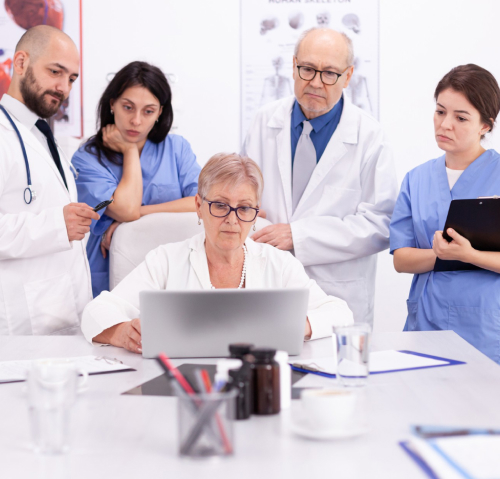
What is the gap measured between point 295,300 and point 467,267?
0.96m

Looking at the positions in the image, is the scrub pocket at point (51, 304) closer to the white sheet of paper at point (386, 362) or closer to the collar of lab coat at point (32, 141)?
the collar of lab coat at point (32, 141)

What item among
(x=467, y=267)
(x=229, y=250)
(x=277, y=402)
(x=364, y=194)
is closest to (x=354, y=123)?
(x=364, y=194)

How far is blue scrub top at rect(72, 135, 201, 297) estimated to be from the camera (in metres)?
2.45

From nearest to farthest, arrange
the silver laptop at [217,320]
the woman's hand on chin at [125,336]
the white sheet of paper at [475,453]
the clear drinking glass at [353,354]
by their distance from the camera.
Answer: the white sheet of paper at [475,453], the clear drinking glass at [353,354], the silver laptop at [217,320], the woman's hand on chin at [125,336]

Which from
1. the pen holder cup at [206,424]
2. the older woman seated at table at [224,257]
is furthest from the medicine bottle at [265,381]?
the older woman seated at table at [224,257]

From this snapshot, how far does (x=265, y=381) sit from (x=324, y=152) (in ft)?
5.26

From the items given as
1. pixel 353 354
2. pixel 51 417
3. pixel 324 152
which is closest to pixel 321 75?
pixel 324 152

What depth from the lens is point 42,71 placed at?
7.68 ft

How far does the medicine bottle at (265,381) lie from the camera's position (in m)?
1.00

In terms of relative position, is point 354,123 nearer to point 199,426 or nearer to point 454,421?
point 454,421

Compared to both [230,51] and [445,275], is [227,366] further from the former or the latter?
[230,51]

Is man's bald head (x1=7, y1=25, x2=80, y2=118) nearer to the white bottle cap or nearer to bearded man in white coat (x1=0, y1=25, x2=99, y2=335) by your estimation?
bearded man in white coat (x1=0, y1=25, x2=99, y2=335)

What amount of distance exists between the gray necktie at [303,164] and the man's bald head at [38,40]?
1.00 meters

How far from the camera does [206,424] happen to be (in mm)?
796
